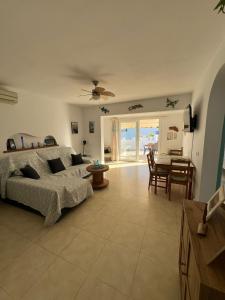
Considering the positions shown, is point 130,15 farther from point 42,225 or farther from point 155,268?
point 42,225

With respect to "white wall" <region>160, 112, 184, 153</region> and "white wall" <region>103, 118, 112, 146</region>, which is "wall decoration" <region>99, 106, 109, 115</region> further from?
"white wall" <region>160, 112, 184, 153</region>

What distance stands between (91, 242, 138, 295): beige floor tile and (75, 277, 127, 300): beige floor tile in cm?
4

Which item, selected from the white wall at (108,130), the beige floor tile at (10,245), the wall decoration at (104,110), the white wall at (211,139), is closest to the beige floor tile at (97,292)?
the beige floor tile at (10,245)

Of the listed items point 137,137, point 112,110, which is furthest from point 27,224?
point 137,137

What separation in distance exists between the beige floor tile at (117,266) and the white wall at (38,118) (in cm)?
309

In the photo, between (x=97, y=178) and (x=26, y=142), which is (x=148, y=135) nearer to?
(x=97, y=178)

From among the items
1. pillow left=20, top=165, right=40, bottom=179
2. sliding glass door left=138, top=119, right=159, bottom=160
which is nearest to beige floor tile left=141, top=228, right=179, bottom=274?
pillow left=20, top=165, right=40, bottom=179

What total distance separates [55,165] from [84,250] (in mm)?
2301

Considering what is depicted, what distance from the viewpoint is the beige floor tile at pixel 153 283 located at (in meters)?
1.22

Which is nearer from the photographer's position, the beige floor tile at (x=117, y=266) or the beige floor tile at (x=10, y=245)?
the beige floor tile at (x=117, y=266)

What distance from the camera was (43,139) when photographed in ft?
13.2

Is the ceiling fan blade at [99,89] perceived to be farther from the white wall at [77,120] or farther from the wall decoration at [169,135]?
the wall decoration at [169,135]

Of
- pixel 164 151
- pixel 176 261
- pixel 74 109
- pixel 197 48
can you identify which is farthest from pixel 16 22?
pixel 164 151

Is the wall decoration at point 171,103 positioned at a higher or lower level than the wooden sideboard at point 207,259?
higher
